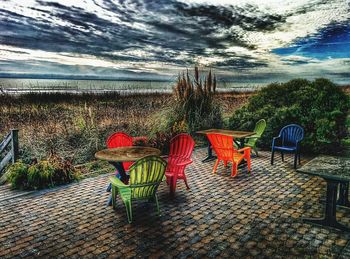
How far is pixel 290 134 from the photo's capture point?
644 cm

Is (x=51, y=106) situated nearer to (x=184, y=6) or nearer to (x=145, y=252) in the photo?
(x=184, y=6)

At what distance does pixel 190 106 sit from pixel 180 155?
335cm

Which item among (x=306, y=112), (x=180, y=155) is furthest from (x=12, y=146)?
(x=306, y=112)

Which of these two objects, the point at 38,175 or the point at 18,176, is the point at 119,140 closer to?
the point at 38,175

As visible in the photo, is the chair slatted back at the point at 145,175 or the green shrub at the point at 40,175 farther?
the green shrub at the point at 40,175

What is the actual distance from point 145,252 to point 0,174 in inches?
152

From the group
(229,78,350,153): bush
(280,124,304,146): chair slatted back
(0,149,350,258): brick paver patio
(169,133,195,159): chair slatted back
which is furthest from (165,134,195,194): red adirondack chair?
(229,78,350,153): bush

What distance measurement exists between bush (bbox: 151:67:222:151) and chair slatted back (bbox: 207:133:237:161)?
230cm

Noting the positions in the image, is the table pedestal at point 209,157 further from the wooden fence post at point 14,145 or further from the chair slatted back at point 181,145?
the wooden fence post at point 14,145

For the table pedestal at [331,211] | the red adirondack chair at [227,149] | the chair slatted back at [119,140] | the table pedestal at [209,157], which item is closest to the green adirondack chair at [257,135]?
the table pedestal at [209,157]

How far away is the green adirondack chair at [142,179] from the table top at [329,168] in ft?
5.39

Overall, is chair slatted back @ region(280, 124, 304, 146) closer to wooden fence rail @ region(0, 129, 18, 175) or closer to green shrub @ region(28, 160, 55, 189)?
green shrub @ region(28, 160, 55, 189)

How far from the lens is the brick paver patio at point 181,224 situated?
Answer: 111 inches

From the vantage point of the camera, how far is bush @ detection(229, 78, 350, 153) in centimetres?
691
